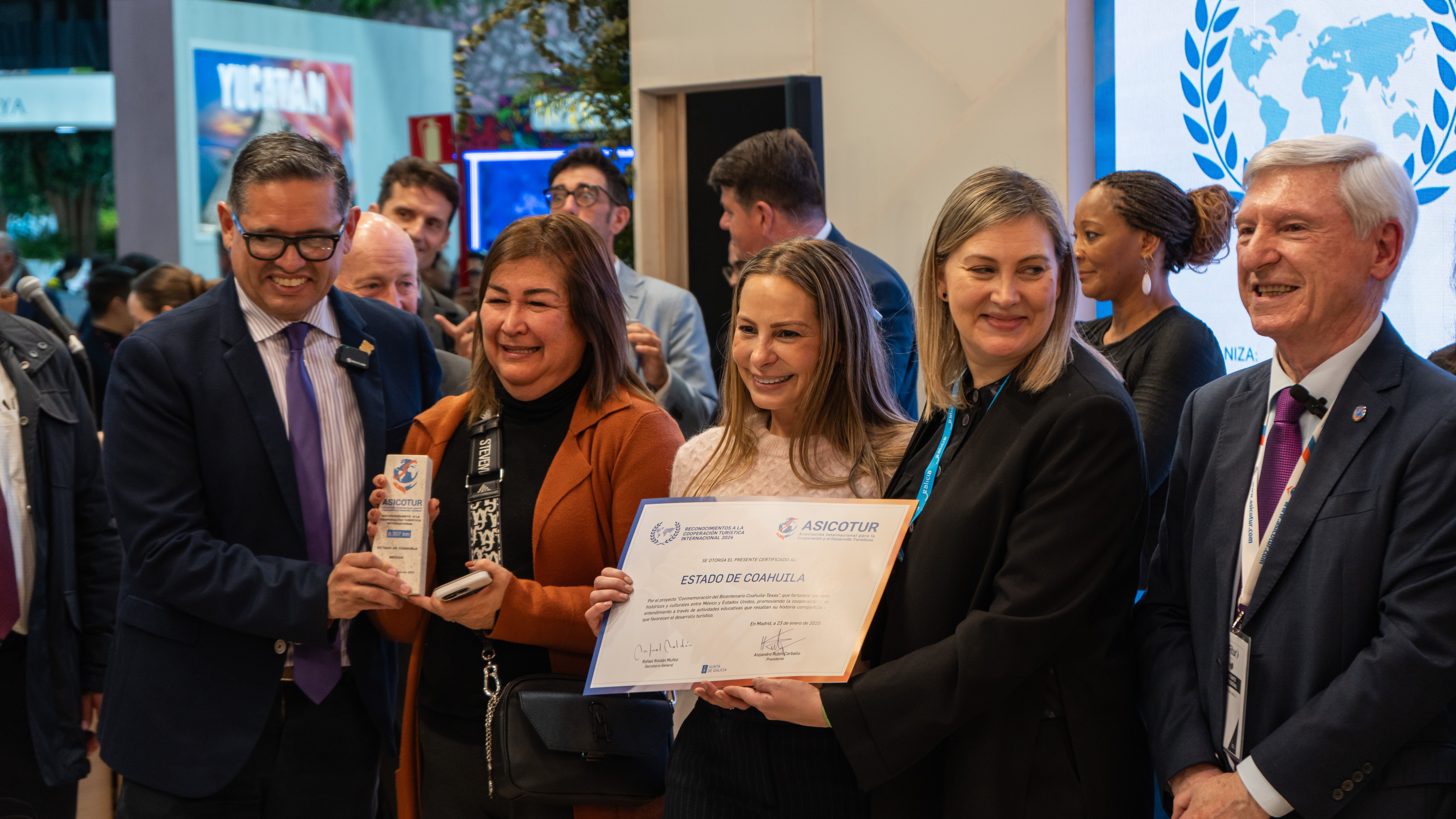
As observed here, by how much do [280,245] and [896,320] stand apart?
1.89 m

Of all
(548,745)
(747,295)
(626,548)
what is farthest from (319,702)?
(747,295)

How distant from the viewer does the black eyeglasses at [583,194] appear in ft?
14.9

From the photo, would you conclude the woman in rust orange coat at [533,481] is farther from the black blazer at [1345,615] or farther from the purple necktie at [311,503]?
the black blazer at [1345,615]

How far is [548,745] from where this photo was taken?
214 centimetres

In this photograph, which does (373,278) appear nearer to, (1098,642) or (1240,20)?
(1098,642)

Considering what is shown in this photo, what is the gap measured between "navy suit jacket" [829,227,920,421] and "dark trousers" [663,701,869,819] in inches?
58.4

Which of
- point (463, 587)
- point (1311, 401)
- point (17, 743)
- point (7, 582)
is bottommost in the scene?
point (17, 743)

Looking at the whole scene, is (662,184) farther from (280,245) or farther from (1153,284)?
(280,245)

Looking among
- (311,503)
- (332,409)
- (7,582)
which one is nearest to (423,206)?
(7,582)

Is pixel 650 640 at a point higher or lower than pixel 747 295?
lower

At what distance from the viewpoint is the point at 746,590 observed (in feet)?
6.46

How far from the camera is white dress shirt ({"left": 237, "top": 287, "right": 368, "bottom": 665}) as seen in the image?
7.92ft

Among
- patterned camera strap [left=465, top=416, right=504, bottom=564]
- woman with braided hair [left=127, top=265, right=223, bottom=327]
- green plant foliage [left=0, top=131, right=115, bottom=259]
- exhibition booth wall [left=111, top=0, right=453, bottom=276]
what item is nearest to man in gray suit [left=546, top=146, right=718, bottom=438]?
patterned camera strap [left=465, top=416, right=504, bottom=564]

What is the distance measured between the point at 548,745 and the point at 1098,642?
3.31 feet
